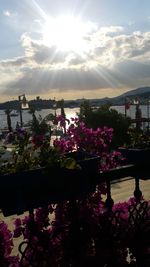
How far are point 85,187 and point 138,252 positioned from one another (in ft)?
2.01

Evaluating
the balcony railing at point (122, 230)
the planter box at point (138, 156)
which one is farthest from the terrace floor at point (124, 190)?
the balcony railing at point (122, 230)

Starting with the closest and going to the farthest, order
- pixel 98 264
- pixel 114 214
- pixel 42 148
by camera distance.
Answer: pixel 98 264 → pixel 114 214 → pixel 42 148

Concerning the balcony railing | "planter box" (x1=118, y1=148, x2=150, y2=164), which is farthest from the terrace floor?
the balcony railing

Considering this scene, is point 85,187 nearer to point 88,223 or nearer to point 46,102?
point 88,223

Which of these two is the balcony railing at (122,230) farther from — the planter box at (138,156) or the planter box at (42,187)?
the planter box at (138,156)

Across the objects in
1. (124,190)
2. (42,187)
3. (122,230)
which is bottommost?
(124,190)

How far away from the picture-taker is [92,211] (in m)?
3.39

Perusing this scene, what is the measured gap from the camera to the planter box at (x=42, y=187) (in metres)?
2.77

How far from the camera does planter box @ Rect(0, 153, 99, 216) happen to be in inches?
109

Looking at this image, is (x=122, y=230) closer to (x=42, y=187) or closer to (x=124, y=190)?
(x=42, y=187)

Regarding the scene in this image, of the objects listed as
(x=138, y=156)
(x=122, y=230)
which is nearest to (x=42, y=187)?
(x=122, y=230)

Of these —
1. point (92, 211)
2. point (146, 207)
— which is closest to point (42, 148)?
point (92, 211)

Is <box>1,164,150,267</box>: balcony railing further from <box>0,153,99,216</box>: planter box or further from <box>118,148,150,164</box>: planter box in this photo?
<box>118,148,150,164</box>: planter box

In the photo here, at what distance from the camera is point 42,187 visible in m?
2.90
